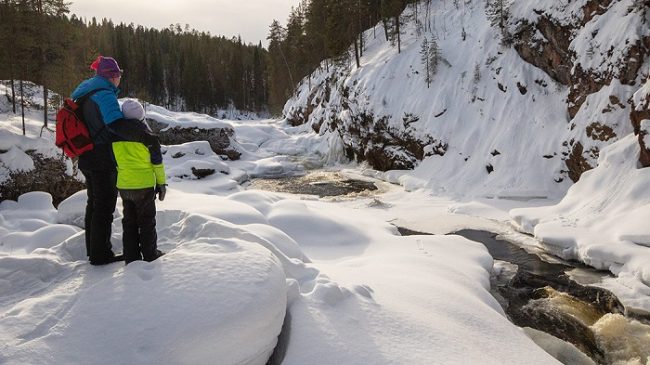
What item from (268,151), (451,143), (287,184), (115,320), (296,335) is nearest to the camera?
(115,320)

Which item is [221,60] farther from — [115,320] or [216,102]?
[115,320]

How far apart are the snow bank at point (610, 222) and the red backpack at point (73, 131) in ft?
24.8

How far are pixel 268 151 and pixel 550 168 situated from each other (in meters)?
18.7

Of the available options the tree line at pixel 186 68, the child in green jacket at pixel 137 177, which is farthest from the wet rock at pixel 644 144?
the tree line at pixel 186 68

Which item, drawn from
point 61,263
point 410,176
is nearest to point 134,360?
point 61,263

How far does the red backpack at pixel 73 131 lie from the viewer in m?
3.84

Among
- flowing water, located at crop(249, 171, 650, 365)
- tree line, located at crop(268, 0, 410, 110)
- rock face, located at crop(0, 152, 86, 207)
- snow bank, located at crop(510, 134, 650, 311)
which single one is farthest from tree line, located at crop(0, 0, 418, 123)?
flowing water, located at crop(249, 171, 650, 365)

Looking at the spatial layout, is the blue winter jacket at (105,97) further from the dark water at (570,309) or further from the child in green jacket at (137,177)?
the dark water at (570,309)

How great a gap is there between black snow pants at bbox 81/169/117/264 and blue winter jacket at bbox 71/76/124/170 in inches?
3.6

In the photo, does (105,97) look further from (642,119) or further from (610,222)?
(642,119)

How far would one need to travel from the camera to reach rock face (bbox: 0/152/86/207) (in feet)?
29.0

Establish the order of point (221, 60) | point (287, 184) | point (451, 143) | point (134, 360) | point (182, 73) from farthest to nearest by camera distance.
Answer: point (221, 60) → point (182, 73) → point (287, 184) → point (451, 143) → point (134, 360)

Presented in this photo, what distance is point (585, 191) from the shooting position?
10039 mm

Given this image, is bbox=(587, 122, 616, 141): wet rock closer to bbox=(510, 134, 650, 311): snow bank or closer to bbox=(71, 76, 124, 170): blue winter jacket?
bbox=(510, 134, 650, 311): snow bank
